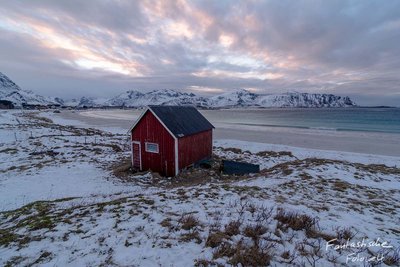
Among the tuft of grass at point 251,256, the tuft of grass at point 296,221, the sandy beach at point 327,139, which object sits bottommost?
the sandy beach at point 327,139

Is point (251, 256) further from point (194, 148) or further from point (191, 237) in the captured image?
point (194, 148)

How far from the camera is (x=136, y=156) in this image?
690 inches

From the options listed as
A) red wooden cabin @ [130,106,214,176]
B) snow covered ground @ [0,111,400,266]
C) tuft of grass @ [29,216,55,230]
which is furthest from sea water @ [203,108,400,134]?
tuft of grass @ [29,216,55,230]

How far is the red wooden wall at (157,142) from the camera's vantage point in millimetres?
16062

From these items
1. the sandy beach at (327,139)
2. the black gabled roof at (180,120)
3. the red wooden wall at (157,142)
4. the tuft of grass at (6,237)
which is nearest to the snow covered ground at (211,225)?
the tuft of grass at (6,237)

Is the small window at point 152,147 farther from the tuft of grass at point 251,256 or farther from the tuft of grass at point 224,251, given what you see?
the tuft of grass at point 251,256

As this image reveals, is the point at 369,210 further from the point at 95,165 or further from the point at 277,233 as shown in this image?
the point at 95,165

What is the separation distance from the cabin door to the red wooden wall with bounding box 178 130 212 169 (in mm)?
3506

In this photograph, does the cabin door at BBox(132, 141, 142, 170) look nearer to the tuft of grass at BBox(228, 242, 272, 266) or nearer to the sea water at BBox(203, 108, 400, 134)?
the tuft of grass at BBox(228, 242, 272, 266)

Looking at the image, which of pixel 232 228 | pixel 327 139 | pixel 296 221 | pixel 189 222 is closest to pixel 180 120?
pixel 189 222

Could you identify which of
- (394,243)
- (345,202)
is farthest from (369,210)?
(394,243)

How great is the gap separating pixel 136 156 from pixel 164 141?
308cm

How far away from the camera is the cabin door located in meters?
17.3

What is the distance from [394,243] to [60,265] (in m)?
7.95
